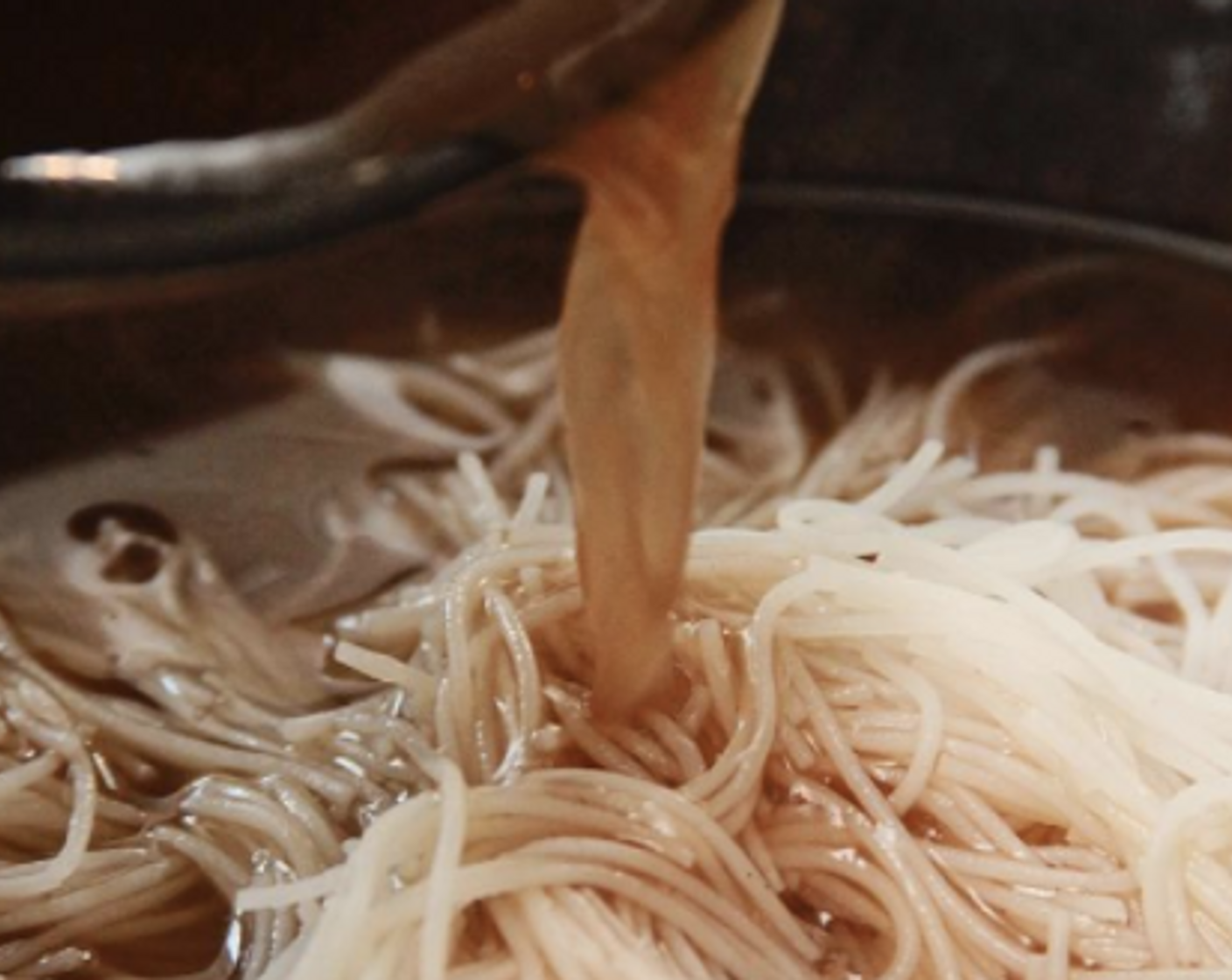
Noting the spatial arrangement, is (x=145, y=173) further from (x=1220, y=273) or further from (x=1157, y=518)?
(x=1220, y=273)

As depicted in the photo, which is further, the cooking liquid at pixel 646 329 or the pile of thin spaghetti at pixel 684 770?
the pile of thin spaghetti at pixel 684 770

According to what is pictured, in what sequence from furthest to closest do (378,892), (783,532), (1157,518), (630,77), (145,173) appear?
1. (1157,518)
2. (783,532)
3. (378,892)
4. (630,77)
5. (145,173)

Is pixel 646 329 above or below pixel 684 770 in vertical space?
above

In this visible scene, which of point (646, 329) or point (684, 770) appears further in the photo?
point (684, 770)

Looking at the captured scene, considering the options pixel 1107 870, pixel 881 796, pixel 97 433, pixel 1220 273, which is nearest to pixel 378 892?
pixel 881 796
